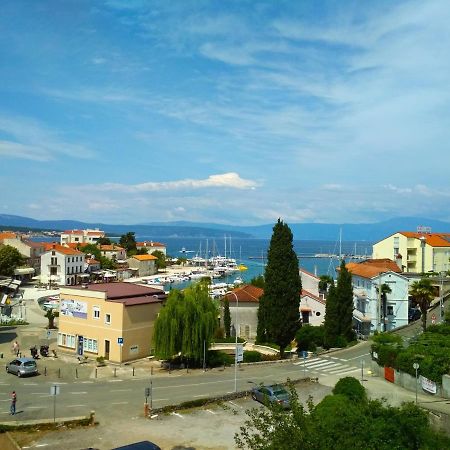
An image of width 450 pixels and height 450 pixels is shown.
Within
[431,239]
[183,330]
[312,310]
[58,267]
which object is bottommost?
[312,310]

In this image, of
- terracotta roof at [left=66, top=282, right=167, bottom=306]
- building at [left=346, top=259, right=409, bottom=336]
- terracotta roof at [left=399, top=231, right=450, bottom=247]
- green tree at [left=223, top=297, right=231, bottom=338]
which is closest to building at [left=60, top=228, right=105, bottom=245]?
terracotta roof at [left=399, top=231, right=450, bottom=247]

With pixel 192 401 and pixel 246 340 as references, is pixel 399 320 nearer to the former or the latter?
pixel 246 340

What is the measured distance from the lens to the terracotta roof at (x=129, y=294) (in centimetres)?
4256

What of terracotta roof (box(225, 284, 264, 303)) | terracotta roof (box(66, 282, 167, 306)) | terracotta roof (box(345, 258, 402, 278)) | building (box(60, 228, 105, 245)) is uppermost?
building (box(60, 228, 105, 245))

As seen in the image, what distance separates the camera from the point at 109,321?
42.2m

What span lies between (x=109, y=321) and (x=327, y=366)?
17.7 m

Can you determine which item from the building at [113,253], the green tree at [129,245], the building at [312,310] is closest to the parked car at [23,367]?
the building at [312,310]

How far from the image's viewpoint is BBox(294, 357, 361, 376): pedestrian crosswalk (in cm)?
3731

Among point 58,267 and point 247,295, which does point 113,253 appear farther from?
point 247,295

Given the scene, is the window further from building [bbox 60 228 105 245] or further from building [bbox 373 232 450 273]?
building [bbox 60 228 105 245]

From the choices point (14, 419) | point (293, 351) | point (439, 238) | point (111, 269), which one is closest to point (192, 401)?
point (14, 419)

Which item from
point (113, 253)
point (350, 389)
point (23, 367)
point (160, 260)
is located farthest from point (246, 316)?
point (160, 260)

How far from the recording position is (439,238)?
7900 centimetres

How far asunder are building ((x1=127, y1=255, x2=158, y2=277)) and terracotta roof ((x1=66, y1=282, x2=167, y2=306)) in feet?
329
